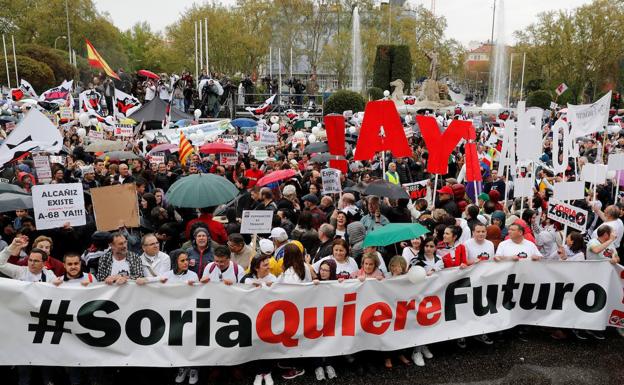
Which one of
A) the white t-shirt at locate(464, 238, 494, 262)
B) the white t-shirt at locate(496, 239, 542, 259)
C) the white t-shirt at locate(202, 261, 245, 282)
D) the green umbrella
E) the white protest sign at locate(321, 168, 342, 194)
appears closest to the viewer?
the white t-shirt at locate(202, 261, 245, 282)

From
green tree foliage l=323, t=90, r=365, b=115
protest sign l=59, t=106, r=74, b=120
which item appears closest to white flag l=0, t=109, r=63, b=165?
protest sign l=59, t=106, r=74, b=120

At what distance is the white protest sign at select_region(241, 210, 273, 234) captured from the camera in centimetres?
679

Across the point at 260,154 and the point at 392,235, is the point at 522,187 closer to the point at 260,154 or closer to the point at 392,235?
the point at 392,235

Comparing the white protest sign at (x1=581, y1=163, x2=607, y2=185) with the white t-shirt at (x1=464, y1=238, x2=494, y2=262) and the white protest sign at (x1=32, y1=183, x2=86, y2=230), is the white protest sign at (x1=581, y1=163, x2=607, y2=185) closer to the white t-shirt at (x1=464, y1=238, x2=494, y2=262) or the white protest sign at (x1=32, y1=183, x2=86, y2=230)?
the white t-shirt at (x1=464, y1=238, x2=494, y2=262)

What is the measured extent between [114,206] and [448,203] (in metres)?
4.81

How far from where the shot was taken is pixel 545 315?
247 inches

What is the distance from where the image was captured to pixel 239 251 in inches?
255

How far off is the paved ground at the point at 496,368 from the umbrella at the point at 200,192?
2.43 m

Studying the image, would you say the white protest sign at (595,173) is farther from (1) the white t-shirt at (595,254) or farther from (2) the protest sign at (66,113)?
(2) the protest sign at (66,113)

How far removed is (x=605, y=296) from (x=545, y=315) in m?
0.66

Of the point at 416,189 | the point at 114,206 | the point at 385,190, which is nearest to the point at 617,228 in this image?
the point at 385,190

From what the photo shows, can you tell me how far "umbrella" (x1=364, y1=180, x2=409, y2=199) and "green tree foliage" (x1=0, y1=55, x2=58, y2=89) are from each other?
3552 cm

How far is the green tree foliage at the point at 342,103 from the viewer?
2925 cm

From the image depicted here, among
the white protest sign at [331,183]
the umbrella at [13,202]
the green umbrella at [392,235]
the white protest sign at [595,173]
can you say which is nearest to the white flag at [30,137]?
the umbrella at [13,202]
